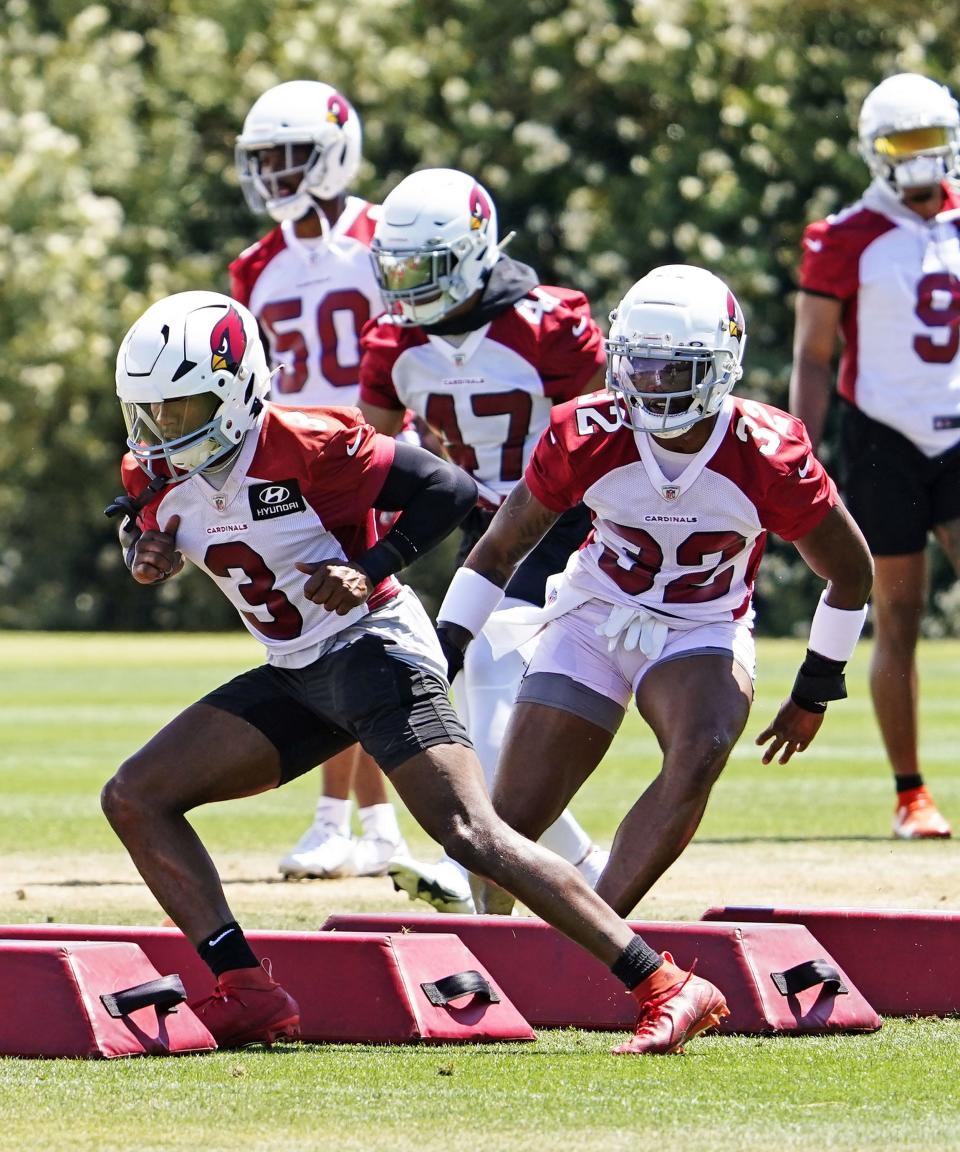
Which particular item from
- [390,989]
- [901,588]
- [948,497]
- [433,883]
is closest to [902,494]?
[948,497]

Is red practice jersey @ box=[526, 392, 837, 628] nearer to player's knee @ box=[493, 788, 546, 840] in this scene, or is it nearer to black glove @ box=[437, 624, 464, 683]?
black glove @ box=[437, 624, 464, 683]

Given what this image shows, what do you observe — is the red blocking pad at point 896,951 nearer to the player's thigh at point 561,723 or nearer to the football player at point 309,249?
the player's thigh at point 561,723

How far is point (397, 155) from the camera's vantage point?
29672 millimetres

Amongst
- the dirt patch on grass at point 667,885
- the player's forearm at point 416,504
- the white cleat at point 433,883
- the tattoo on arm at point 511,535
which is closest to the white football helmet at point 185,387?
the player's forearm at point 416,504

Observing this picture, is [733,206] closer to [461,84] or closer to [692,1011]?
[461,84]

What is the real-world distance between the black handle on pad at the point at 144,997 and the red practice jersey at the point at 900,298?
15.6 ft

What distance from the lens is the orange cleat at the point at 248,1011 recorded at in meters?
5.51

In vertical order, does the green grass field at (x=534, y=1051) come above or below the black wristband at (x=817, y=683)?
below

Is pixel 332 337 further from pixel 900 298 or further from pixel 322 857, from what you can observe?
pixel 900 298

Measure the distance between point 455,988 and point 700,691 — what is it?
1.11 metres

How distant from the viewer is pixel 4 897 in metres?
7.88

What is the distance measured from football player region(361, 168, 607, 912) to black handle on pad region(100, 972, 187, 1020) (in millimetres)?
2123

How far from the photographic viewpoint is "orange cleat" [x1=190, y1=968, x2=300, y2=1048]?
5.51 m

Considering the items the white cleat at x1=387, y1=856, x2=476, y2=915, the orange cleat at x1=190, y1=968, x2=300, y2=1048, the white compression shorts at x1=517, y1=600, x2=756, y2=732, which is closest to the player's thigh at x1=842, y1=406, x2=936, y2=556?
the white cleat at x1=387, y1=856, x2=476, y2=915
